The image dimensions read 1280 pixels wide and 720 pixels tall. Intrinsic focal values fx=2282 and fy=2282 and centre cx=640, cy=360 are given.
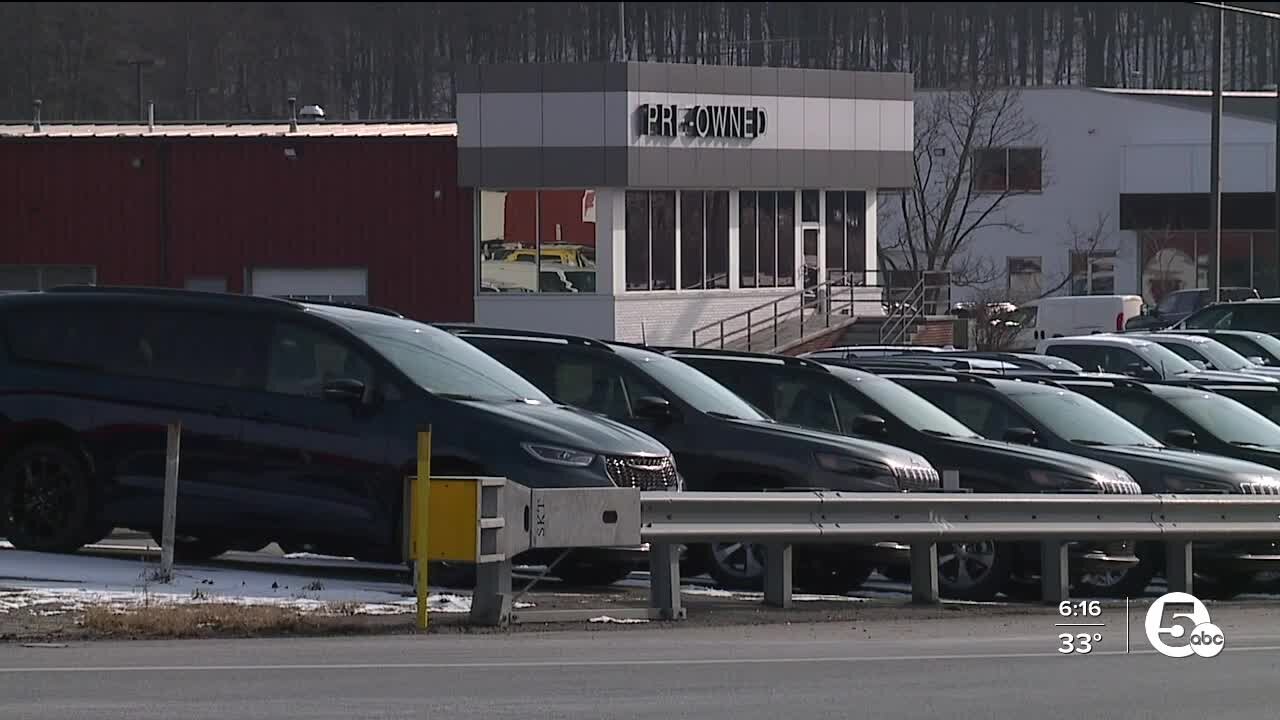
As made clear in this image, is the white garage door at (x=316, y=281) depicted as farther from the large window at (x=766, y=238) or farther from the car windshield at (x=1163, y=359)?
the car windshield at (x=1163, y=359)

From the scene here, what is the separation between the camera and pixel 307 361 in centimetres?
1522

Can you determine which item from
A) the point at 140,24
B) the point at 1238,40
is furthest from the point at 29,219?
the point at 1238,40

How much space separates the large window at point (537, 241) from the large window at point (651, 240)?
92 centimetres

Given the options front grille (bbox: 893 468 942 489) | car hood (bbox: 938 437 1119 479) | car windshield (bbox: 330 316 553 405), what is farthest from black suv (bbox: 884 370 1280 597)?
car windshield (bbox: 330 316 553 405)

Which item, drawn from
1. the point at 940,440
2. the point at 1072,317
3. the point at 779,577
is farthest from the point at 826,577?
the point at 1072,317

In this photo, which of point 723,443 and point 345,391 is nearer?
point 345,391

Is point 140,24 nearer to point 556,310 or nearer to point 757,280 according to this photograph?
point 556,310

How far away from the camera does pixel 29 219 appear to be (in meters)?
52.6

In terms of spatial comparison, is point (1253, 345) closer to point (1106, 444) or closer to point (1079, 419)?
point (1079, 419)

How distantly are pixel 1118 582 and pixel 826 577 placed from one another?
2.27m

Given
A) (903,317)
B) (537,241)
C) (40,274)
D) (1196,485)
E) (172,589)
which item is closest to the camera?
(172,589)

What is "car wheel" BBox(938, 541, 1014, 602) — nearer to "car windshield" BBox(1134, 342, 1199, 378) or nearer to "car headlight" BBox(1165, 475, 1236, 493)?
"car headlight" BBox(1165, 475, 1236, 493)

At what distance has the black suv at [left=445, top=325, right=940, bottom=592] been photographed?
16.0 metres

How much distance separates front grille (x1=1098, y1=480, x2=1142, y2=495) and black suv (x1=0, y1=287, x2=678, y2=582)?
3652 mm
